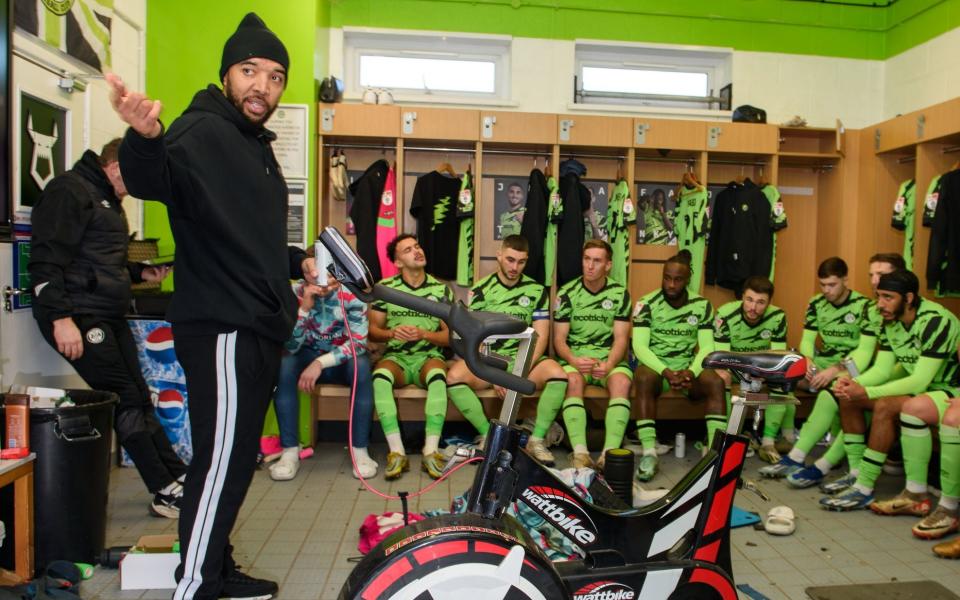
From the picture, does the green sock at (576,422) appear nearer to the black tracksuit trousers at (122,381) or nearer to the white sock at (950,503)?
the white sock at (950,503)

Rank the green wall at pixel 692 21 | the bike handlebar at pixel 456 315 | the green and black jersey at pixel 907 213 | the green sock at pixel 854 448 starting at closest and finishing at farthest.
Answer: the bike handlebar at pixel 456 315 < the green sock at pixel 854 448 < the green and black jersey at pixel 907 213 < the green wall at pixel 692 21

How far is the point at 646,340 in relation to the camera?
3.95 m

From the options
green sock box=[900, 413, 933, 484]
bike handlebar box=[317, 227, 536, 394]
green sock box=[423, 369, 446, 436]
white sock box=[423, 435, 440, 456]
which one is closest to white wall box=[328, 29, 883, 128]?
green sock box=[423, 369, 446, 436]

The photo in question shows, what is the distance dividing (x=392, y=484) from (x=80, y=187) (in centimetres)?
189

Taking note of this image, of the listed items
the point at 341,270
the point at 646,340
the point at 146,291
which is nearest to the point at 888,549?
the point at 646,340

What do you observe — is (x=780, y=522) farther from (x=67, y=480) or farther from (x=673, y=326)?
(x=67, y=480)

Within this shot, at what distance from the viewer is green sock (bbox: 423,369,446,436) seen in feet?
11.9

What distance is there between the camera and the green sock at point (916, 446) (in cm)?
296

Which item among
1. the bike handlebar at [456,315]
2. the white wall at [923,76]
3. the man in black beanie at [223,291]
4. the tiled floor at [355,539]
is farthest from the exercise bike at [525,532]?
the white wall at [923,76]

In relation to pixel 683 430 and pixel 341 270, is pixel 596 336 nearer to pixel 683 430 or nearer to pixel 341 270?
pixel 683 430

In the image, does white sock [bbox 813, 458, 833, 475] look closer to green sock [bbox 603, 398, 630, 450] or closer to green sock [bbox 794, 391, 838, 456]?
green sock [bbox 794, 391, 838, 456]

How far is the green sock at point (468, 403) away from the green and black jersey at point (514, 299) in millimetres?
407

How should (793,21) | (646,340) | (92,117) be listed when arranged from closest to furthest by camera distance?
(92,117) → (646,340) → (793,21)

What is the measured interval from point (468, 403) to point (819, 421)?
179cm
